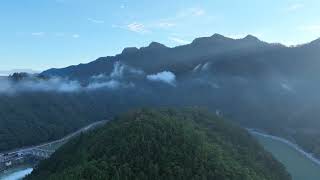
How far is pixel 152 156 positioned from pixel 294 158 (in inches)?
1528

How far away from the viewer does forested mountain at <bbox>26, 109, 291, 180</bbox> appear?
32.4 meters

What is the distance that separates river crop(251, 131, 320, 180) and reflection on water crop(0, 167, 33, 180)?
33.7m

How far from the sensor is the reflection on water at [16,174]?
6082 centimetres

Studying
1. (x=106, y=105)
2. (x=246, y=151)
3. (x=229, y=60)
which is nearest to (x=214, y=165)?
(x=246, y=151)

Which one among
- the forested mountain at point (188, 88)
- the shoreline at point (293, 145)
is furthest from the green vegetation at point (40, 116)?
the shoreline at point (293, 145)

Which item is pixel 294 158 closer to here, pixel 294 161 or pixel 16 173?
pixel 294 161

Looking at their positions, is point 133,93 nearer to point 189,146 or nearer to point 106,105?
point 106,105

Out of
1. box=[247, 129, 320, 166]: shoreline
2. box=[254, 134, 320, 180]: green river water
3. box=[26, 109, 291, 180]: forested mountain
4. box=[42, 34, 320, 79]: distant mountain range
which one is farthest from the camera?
box=[42, 34, 320, 79]: distant mountain range

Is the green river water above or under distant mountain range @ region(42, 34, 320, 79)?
under

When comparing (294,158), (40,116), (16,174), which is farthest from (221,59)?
(16,174)

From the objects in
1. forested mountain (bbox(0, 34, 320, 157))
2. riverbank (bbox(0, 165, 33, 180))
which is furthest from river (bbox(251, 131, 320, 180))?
riverbank (bbox(0, 165, 33, 180))

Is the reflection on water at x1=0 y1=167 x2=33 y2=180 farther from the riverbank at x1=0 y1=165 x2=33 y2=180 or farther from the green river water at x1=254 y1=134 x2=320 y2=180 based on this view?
the green river water at x1=254 y1=134 x2=320 y2=180

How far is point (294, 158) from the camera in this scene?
67.5m

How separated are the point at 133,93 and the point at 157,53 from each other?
27.4 m
